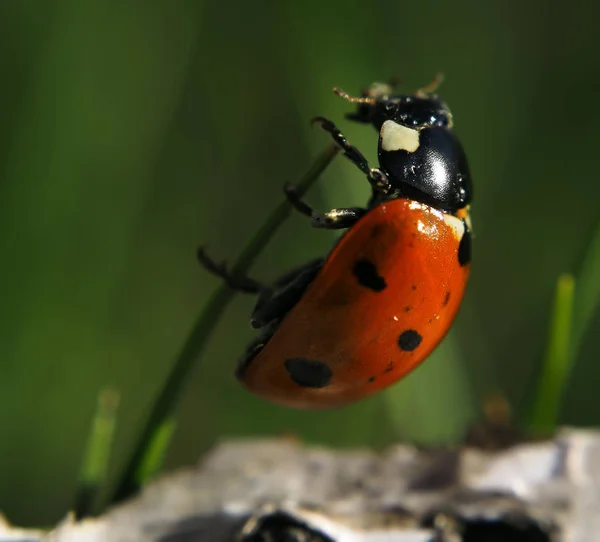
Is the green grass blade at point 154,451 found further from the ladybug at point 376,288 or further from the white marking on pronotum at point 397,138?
the white marking on pronotum at point 397,138

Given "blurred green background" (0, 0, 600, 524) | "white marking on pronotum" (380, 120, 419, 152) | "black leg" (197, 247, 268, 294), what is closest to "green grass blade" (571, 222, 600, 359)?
"blurred green background" (0, 0, 600, 524)

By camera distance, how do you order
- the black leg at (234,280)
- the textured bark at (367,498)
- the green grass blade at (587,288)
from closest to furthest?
the textured bark at (367,498) < the black leg at (234,280) < the green grass blade at (587,288)

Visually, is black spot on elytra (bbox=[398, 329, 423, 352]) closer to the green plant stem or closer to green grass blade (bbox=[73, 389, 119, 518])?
the green plant stem

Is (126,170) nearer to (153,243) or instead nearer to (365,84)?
(153,243)

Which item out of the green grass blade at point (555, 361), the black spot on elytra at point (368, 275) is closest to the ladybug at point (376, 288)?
the black spot on elytra at point (368, 275)

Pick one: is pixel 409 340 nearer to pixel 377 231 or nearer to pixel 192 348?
pixel 377 231

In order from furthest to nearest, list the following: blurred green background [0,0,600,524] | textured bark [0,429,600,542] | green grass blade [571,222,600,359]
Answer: blurred green background [0,0,600,524], green grass blade [571,222,600,359], textured bark [0,429,600,542]
